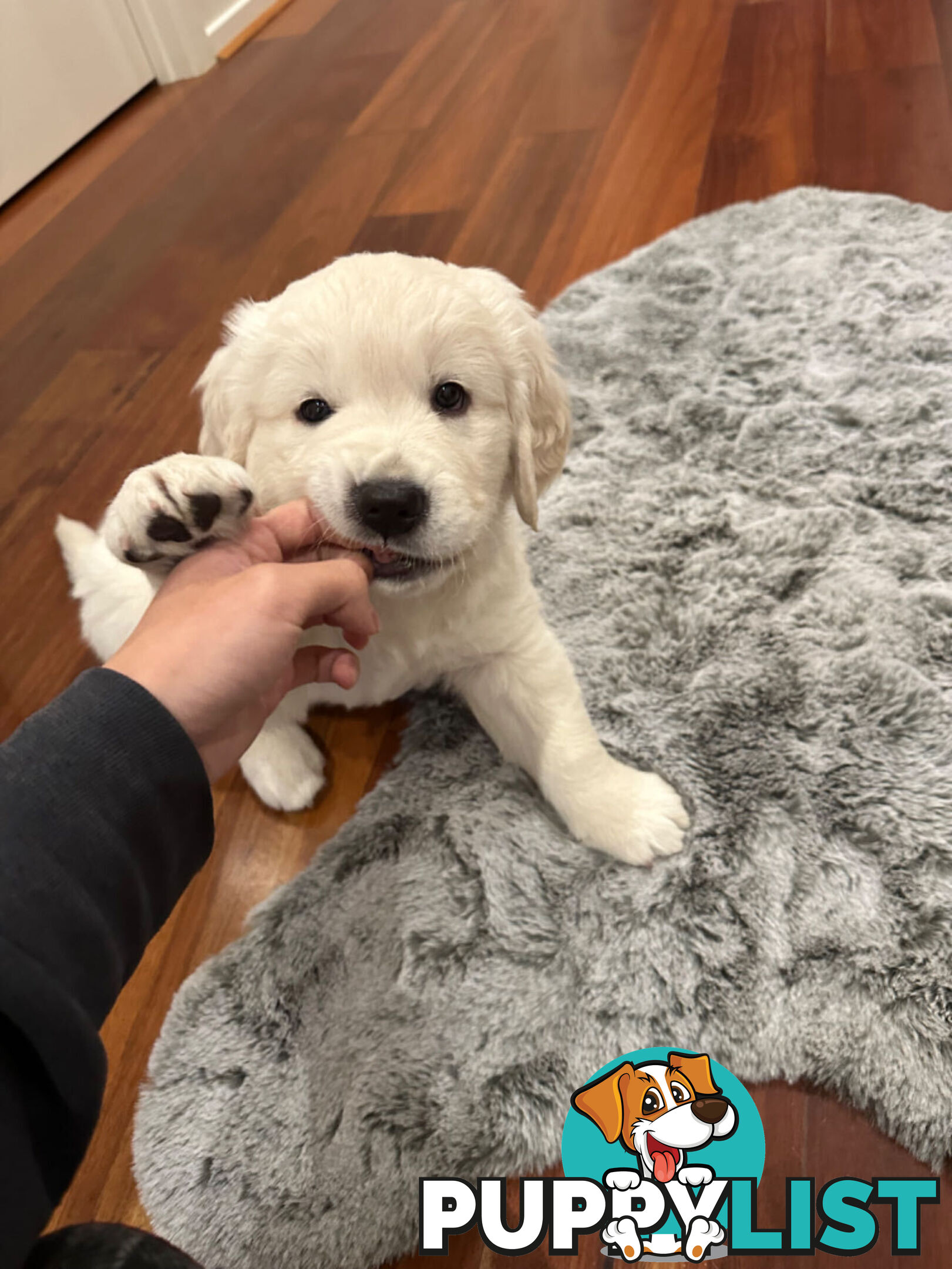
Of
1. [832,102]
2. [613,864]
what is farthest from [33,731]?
[832,102]

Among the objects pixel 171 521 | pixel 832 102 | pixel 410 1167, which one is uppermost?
pixel 171 521

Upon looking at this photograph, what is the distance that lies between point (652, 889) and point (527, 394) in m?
0.78

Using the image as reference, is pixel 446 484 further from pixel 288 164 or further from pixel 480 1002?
pixel 288 164

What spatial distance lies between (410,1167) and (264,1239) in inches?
7.9

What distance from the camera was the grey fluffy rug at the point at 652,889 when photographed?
1118mm

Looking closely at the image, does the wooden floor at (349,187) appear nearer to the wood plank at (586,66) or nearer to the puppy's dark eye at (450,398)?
the wood plank at (586,66)

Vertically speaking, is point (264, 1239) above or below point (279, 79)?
below

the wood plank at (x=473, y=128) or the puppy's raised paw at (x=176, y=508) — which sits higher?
the puppy's raised paw at (x=176, y=508)

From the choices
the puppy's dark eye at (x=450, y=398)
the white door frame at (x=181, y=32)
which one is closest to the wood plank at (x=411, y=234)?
the puppy's dark eye at (x=450, y=398)

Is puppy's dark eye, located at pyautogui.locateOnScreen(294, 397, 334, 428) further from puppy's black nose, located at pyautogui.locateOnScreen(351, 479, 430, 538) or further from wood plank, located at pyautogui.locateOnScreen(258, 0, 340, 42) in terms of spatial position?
wood plank, located at pyautogui.locateOnScreen(258, 0, 340, 42)

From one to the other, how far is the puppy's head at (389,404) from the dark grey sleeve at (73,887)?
378 mm

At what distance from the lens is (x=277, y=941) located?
4.39 feet

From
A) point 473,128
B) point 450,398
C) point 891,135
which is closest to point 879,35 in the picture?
point 891,135

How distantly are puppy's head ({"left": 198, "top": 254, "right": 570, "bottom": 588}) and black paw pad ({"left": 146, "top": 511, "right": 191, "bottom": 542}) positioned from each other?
0.19 meters
